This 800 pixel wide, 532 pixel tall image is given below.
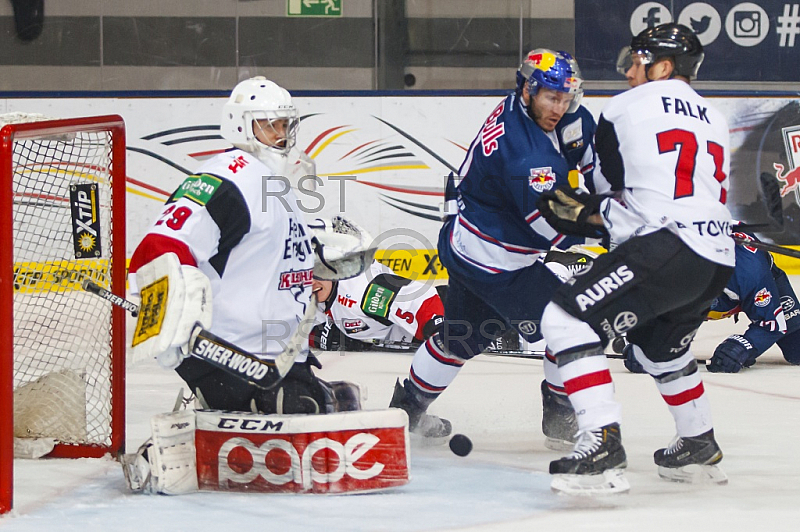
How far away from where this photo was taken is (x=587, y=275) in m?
2.52

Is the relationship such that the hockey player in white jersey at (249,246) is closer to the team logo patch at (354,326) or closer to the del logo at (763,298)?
the team logo patch at (354,326)

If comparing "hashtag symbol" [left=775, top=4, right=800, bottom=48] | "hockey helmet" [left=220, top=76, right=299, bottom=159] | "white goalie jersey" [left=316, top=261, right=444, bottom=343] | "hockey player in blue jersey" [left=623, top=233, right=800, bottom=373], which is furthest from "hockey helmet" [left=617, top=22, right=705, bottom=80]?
"hashtag symbol" [left=775, top=4, right=800, bottom=48]

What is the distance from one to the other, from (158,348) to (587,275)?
96 centimetres

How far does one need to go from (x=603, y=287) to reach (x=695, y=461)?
545mm

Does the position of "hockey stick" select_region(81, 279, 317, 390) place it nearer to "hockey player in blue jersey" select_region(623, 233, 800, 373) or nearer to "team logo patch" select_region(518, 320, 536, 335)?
"team logo patch" select_region(518, 320, 536, 335)

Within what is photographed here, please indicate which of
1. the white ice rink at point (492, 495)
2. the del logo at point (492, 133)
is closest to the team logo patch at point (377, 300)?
the white ice rink at point (492, 495)

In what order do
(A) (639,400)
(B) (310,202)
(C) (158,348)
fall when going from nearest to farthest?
(C) (158,348), (A) (639,400), (B) (310,202)

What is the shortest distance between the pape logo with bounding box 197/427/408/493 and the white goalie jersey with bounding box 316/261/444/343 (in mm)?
1853

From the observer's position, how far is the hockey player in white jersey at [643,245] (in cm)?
248

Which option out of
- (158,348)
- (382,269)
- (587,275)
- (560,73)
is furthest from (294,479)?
(382,269)

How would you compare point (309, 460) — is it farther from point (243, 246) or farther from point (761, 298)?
point (761, 298)

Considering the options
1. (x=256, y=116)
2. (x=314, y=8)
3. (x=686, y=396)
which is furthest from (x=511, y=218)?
(x=314, y=8)

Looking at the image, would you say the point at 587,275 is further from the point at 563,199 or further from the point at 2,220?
the point at 2,220

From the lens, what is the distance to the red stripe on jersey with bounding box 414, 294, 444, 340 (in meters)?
4.45
